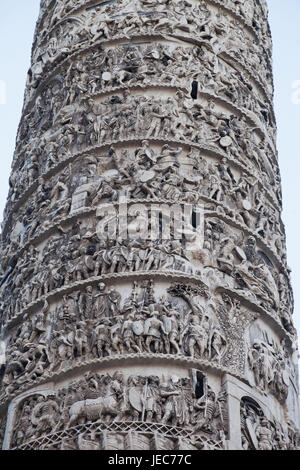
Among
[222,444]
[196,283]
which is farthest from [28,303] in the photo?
[222,444]

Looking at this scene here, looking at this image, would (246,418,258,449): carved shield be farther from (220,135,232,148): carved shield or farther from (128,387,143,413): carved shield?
(220,135,232,148): carved shield

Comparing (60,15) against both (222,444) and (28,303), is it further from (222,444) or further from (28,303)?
(222,444)

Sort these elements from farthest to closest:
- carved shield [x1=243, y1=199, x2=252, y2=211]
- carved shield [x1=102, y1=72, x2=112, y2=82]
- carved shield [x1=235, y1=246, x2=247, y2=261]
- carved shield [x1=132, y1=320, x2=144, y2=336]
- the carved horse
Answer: carved shield [x1=102, y1=72, x2=112, y2=82]
carved shield [x1=243, y1=199, x2=252, y2=211]
carved shield [x1=235, y1=246, x2=247, y2=261]
carved shield [x1=132, y1=320, x2=144, y2=336]
the carved horse


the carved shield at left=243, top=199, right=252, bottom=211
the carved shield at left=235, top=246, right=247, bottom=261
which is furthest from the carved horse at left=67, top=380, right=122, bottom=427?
the carved shield at left=243, top=199, right=252, bottom=211

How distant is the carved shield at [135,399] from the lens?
23.8 feet

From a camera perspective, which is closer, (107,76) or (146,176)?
(146,176)

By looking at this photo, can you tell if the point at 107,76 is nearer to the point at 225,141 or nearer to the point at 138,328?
the point at 225,141

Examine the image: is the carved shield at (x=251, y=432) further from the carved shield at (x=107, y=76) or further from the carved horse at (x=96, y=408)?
the carved shield at (x=107, y=76)

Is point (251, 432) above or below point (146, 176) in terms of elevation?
below

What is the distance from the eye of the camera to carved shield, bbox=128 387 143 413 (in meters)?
7.25

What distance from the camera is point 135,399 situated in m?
7.29

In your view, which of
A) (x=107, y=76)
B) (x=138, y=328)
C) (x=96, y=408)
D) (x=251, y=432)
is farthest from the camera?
(x=107, y=76)

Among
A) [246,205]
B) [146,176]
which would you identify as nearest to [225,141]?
[246,205]

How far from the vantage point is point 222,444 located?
725 centimetres
